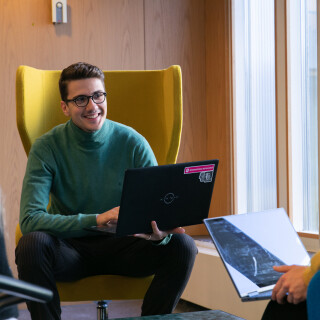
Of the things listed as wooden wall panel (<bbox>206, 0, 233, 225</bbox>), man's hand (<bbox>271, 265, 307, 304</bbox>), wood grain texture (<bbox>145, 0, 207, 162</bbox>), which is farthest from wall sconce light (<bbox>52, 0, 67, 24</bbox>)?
man's hand (<bbox>271, 265, 307, 304</bbox>)

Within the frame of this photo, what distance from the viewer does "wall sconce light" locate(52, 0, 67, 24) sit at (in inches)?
126

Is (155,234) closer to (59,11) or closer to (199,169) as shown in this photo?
(199,169)

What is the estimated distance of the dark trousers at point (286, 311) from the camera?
3.93ft

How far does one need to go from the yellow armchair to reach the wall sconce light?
95cm

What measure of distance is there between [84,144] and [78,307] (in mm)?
1492

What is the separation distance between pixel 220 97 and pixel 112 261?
172cm

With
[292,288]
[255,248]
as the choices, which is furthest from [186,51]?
[292,288]

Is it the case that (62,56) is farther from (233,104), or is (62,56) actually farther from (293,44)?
(293,44)

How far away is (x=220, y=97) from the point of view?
345 centimetres

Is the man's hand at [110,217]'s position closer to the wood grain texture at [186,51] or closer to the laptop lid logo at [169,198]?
the laptop lid logo at [169,198]

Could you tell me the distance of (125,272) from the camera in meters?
1.95

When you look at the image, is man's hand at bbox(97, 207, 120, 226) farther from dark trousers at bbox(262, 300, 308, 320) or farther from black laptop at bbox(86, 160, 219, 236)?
dark trousers at bbox(262, 300, 308, 320)

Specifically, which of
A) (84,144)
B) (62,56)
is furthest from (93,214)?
(62,56)

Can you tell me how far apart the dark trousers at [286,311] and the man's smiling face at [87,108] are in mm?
1097
